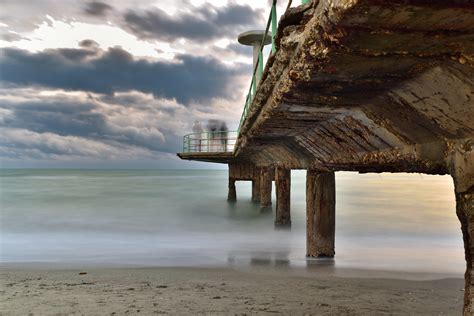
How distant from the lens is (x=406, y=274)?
6.87 meters

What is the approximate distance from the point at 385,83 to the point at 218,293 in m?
3.55

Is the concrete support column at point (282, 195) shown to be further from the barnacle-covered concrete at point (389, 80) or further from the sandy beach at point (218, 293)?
the barnacle-covered concrete at point (389, 80)

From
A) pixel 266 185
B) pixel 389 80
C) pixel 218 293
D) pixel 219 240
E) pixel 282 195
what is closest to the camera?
pixel 389 80

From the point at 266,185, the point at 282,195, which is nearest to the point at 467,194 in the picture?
the point at 282,195

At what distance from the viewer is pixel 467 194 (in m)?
2.55

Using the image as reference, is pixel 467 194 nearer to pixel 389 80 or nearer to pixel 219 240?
pixel 389 80

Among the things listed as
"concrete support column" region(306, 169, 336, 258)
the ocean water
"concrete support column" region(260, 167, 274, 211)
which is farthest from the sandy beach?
"concrete support column" region(260, 167, 274, 211)

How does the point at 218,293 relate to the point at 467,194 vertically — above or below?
below

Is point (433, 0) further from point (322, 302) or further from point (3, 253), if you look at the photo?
point (3, 253)

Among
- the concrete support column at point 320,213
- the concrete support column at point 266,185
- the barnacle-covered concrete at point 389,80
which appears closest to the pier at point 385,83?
the barnacle-covered concrete at point 389,80

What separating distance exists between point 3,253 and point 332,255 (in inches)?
306

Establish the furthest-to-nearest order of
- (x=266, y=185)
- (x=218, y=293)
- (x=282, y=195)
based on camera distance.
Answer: (x=266, y=185)
(x=282, y=195)
(x=218, y=293)

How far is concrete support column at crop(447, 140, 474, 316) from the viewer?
2.53 meters

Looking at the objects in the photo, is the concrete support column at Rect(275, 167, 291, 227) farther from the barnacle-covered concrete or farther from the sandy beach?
the barnacle-covered concrete
